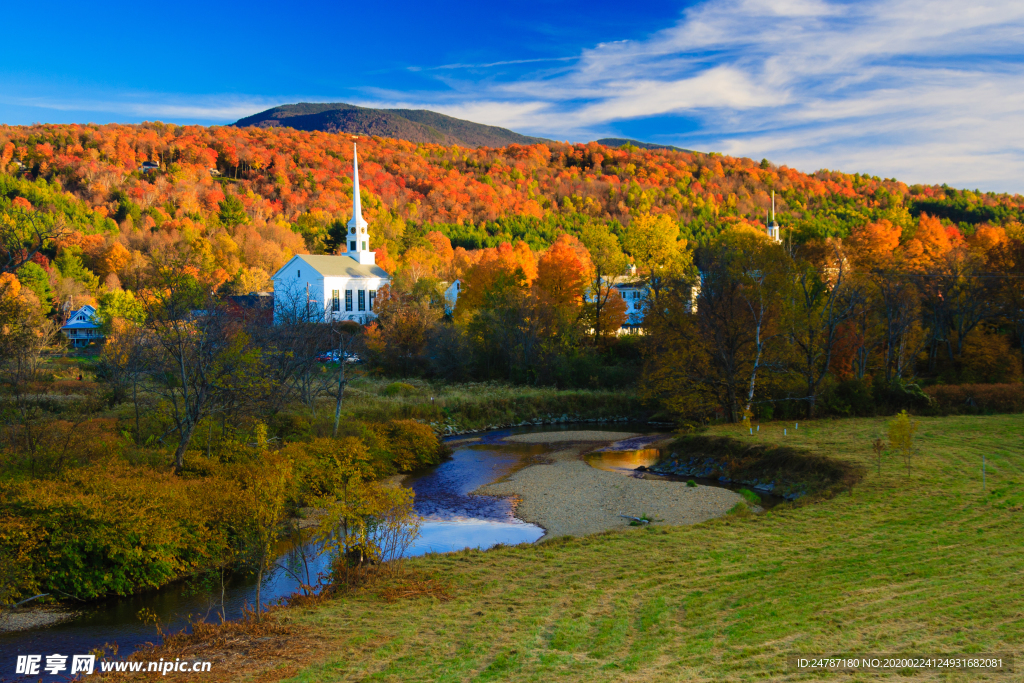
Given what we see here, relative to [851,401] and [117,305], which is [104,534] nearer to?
[851,401]

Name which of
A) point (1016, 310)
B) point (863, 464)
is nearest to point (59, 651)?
point (863, 464)

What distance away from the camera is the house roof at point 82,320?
231 feet

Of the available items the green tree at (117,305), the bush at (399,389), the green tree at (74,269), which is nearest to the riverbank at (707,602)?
the bush at (399,389)

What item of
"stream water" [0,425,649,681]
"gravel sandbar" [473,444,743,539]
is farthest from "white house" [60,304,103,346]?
"gravel sandbar" [473,444,743,539]

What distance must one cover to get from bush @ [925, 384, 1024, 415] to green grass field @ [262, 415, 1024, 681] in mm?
17683

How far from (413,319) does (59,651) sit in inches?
1726

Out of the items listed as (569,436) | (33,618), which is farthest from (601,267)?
(33,618)

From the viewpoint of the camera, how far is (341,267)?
234ft

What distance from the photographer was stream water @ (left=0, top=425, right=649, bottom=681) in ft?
41.5

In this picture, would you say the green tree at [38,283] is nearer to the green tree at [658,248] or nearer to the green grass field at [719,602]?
the green tree at [658,248]

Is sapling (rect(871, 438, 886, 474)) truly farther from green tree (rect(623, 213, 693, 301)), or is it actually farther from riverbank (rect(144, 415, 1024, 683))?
green tree (rect(623, 213, 693, 301))

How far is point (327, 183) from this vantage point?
117625mm

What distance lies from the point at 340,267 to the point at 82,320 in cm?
2729

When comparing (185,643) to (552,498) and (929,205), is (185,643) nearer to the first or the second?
(552,498)
